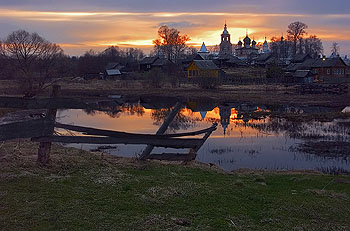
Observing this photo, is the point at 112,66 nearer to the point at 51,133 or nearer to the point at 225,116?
the point at 225,116

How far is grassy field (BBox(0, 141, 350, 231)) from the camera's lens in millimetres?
6043

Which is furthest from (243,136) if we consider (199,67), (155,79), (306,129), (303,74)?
(199,67)

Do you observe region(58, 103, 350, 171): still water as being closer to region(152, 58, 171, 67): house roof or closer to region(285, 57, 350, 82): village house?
region(285, 57, 350, 82): village house

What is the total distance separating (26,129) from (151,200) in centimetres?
328

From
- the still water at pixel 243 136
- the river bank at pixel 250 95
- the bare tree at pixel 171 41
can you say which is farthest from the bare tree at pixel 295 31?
the still water at pixel 243 136

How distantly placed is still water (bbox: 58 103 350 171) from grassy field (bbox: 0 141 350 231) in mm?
2006

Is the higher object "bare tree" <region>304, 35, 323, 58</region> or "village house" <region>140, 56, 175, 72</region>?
"bare tree" <region>304, 35, 323, 58</region>

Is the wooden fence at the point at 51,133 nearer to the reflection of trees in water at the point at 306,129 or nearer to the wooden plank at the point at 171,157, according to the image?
the wooden plank at the point at 171,157

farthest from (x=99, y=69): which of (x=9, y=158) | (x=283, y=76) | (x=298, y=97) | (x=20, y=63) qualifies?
(x=9, y=158)

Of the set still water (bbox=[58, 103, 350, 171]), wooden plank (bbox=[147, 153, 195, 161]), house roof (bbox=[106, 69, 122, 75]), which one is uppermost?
house roof (bbox=[106, 69, 122, 75])

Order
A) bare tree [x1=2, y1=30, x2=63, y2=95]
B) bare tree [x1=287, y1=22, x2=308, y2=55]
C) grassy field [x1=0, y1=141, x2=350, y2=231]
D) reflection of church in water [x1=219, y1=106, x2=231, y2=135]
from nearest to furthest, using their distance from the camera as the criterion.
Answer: grassy field [x1=0, y1=141, x2=350, y2=231] < reflection of church in water [x1=219, y1=106, x2=231, y2=135] < bare tree [x1=2, y1=30, x2=63, y2=95] < bare tree [x1=287, y1=22, x2=308, y2=55]

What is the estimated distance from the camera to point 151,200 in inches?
289

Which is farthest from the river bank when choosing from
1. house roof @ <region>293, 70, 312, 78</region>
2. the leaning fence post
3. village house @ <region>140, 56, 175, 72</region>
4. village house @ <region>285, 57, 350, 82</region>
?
the leaning fence post

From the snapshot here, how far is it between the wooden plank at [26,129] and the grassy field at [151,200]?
1.04m
